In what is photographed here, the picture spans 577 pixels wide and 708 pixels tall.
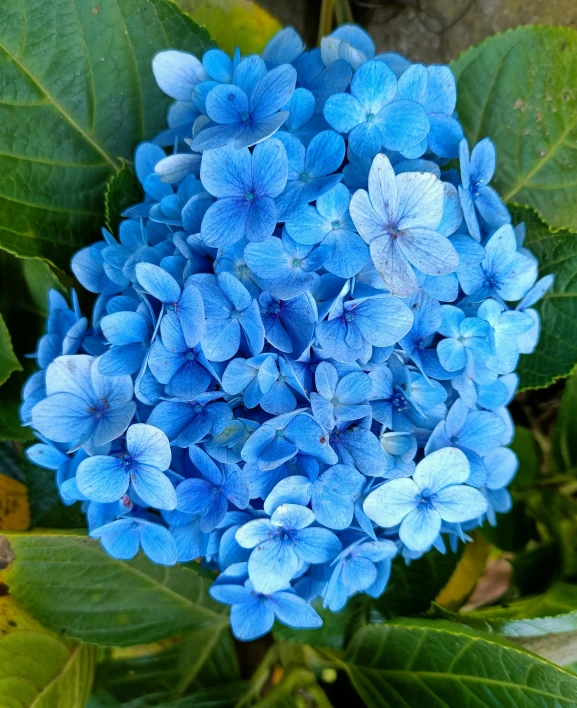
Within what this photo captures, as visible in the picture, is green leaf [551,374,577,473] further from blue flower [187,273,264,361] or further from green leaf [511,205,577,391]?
blue flower [187,273,264,361]

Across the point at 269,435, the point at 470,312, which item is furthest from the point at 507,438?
the point at 269,435

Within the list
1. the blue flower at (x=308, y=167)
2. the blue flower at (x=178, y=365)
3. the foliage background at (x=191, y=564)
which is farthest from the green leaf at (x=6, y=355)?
the blue flower at (x=308, y=167)

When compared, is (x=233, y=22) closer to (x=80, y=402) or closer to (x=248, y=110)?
(x=248, y=110)

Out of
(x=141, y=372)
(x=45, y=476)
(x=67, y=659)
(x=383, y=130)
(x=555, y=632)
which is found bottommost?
(x=67, y=659)

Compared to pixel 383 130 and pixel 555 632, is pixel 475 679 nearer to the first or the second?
pixel 555 632

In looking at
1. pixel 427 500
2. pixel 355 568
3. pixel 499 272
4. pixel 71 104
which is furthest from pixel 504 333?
pixel 71 104

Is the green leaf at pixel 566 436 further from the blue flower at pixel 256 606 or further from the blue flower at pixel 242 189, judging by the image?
the blue flower at pixel 242 189

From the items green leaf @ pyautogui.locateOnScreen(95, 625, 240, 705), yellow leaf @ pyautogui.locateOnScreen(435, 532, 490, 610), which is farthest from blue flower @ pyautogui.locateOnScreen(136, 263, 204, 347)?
yellow leaf @ pyautogui.locateOnScreen(435, 532, 490, 610)
